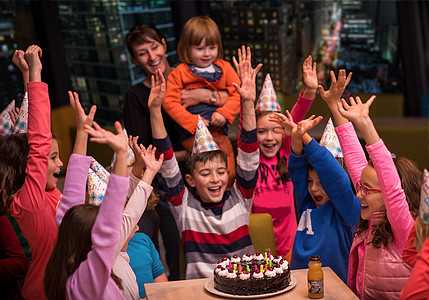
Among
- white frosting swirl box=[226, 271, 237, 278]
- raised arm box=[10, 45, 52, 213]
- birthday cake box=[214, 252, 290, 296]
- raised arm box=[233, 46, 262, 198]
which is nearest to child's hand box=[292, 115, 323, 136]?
raised arm box=[233, 46, 262, 198]

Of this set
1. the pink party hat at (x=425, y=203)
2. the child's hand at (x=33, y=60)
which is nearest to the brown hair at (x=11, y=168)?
the child's hand at (x=33, y=60)

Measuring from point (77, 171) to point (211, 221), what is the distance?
27.1 inches

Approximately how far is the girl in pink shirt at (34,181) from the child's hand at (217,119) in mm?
917

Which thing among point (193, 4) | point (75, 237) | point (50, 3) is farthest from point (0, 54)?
point (75, 237)

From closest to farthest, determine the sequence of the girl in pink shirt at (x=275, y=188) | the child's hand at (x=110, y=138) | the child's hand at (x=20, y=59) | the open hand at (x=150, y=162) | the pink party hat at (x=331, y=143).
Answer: the child's hand at (x=110, y=138) < the open hand at (x=150, y=162) < the child's hand at (x=20, y=59) < the pink party hat at (x=331, y=143) < the girl in pink shirt at (x=275, y=188)

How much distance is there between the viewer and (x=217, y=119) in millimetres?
2818

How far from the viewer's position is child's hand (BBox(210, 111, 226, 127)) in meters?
2.82

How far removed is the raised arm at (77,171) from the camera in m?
1.92

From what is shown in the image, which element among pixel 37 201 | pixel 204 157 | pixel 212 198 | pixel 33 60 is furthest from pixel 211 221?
pixel 33 60

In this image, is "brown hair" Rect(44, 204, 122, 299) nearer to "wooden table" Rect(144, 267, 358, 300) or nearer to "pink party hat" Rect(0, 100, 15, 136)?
"wooden table" Rect(144, 267, 358, 300)

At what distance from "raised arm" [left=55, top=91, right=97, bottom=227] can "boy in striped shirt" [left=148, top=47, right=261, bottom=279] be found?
0.48m

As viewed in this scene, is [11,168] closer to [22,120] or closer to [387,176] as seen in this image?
[22,120]

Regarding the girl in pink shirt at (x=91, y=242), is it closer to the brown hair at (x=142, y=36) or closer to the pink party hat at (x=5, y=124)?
the pink party hat at (x=5, y=124)

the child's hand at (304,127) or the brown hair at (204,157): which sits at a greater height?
the child's hand at (304,127)
